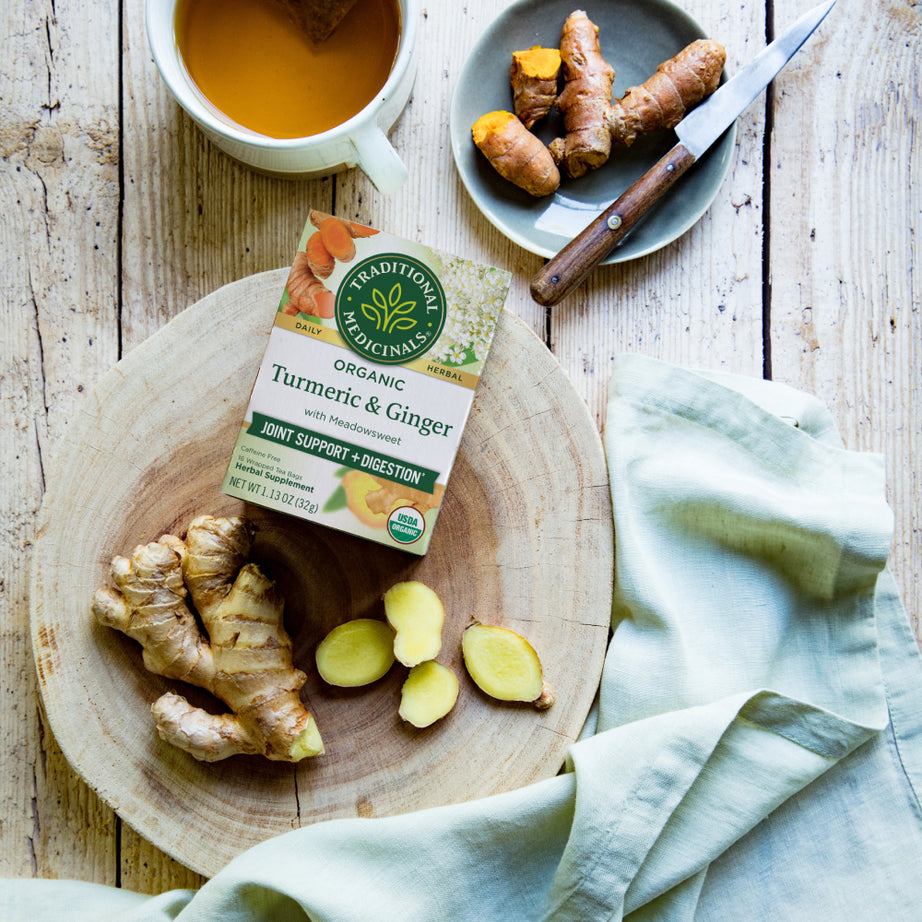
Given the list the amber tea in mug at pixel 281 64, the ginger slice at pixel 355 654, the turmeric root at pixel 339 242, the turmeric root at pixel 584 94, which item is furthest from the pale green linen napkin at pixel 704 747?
the amber tea in mug at pixel 281 64

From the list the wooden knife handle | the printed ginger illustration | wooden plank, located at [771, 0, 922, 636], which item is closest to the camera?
the printed ginger illustration

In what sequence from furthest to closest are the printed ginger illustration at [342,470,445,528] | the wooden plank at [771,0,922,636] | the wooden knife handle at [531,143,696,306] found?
the wooden plank at [771,0,922,636], the wooden knife handle at [531,143,696,306], the printed ginger illustration at [342,470,445,528]

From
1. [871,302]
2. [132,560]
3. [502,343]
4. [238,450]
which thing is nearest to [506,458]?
[502,343]

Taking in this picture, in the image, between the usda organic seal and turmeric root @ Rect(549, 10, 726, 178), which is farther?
turmeric root @ Rect(549, 10, 726, 178)

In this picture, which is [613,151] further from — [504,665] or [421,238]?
[504,665]

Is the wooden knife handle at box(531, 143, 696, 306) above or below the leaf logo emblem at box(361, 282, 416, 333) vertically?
above

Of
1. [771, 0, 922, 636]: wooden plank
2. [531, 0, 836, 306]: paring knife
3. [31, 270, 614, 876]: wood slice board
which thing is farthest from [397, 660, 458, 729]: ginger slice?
[771, 0, 922, 636]: wooden plank

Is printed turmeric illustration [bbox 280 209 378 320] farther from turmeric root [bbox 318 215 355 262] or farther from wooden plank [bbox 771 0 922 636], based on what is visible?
wooden plank [bbox 771 0 922 636]

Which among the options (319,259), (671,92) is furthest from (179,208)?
(671,92)
